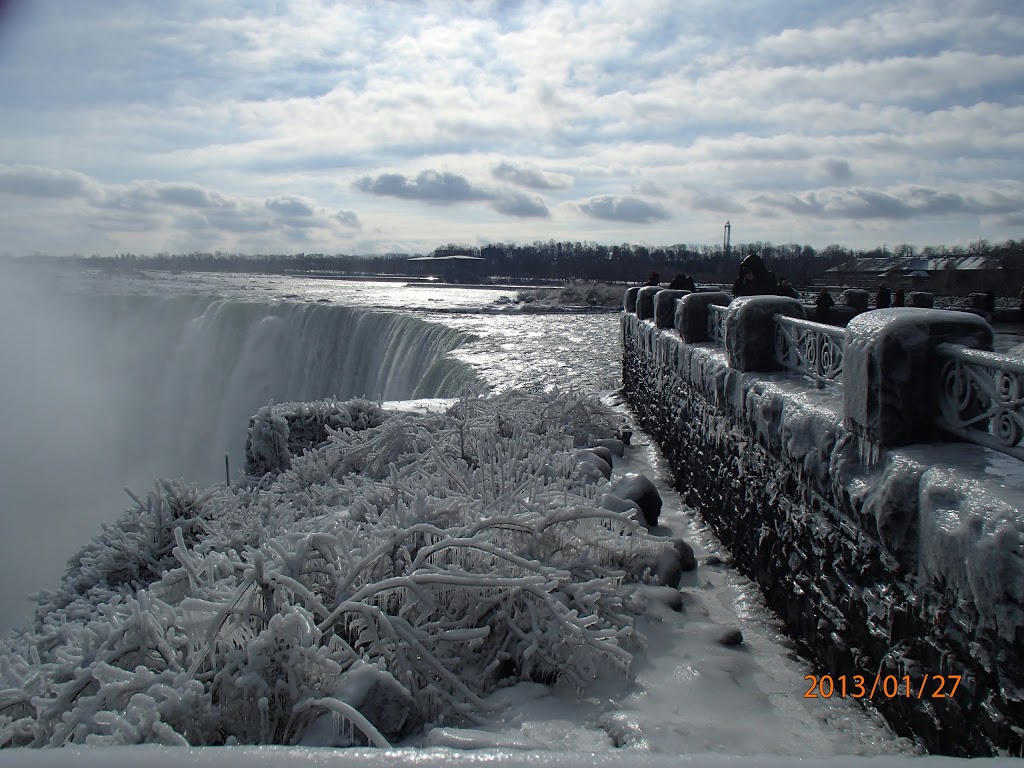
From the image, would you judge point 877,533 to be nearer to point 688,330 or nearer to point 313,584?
point 313,584

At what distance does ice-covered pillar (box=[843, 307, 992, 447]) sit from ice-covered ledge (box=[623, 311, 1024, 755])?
0.02 metres

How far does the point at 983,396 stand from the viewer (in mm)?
2832

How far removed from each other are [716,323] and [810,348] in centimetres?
324

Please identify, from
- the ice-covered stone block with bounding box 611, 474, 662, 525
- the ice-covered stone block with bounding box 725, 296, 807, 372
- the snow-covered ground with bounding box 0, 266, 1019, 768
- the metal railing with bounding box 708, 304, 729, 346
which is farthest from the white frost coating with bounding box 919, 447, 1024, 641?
the metal railing with bounding box 708, 304, 729, 346

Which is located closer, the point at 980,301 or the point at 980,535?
the point at 980,535

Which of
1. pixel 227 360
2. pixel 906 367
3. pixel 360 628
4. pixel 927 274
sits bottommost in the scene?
pixel 227 360

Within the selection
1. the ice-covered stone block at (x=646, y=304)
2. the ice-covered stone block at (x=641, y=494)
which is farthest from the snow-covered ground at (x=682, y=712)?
the ice-covered stone block at (x=646, y=304)

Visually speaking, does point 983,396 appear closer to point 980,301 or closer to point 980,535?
point 980,535

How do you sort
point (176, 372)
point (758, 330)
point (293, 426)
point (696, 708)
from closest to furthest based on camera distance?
point (696, 708) → point (758, 330) → point (293, 426) → point (176, 372)

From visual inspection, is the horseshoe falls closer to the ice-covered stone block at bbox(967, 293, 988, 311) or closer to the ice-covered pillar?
the ice-covered stone block at bbox(967, 293, 988, 311)

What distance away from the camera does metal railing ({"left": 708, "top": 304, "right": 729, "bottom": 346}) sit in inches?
298

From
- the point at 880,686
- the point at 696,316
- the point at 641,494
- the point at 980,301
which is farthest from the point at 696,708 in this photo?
the point at 980,301

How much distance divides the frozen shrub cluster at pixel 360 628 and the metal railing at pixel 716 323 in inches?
126

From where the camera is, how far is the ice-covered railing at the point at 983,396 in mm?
2523
